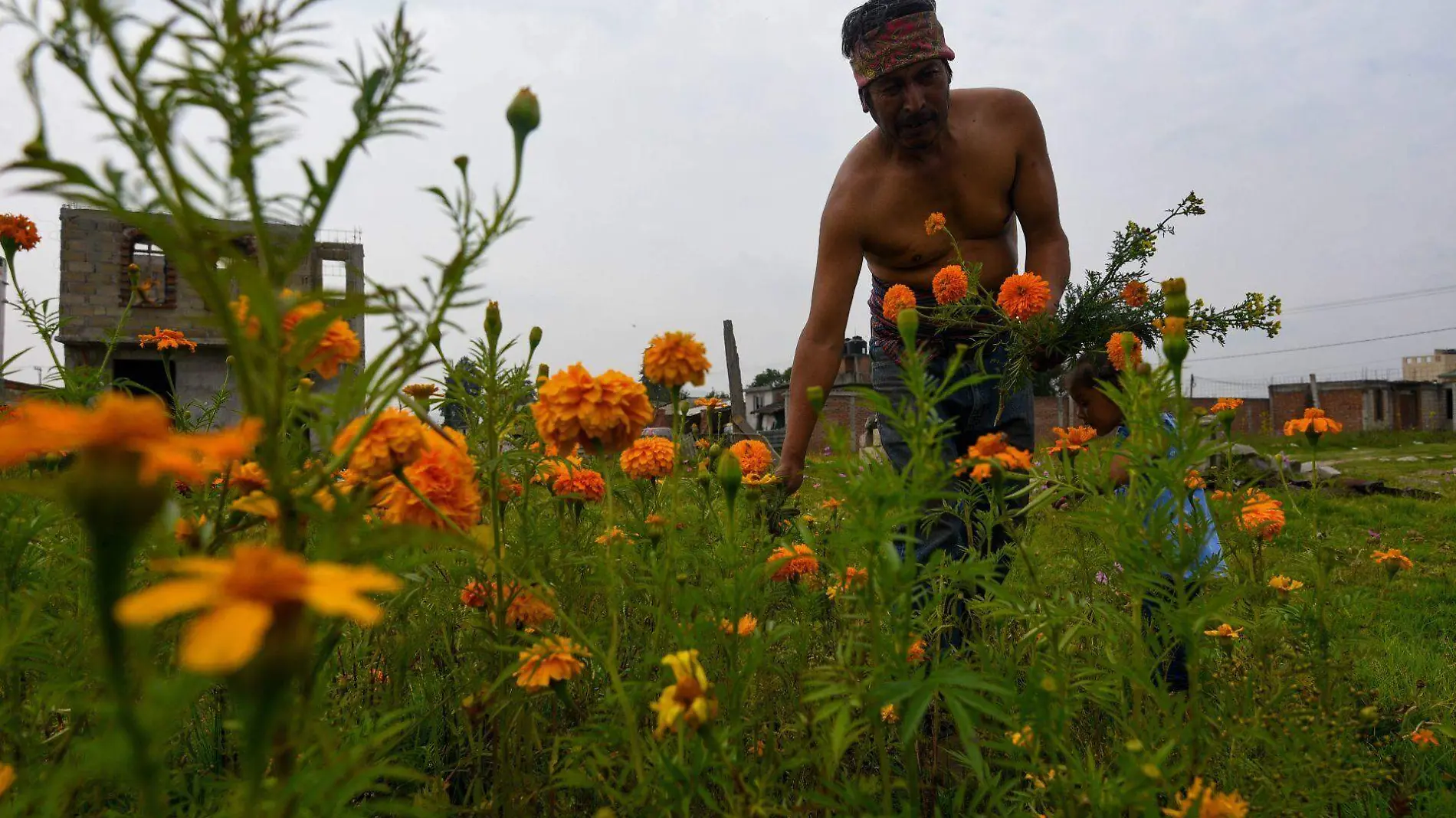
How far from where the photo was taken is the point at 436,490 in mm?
929

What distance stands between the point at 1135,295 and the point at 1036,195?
Answer: 846 mm

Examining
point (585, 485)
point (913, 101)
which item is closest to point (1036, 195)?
point (913, 101)

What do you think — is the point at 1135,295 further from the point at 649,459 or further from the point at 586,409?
the point at 586,409

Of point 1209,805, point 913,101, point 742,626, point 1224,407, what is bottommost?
point 1209,805

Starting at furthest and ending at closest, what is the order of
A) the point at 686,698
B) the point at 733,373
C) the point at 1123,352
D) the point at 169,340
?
the point at 733,373
the point at 169,340
the point at 1123,352
the point at 686,698

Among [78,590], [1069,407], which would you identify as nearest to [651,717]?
[78,590]

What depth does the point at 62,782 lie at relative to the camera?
1.51 feet

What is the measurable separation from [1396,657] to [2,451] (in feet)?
10.4

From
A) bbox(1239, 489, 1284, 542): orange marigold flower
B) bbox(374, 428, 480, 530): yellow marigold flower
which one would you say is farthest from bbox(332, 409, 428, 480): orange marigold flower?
bbox(1239, 489, 1284, 542): orange marigold flower

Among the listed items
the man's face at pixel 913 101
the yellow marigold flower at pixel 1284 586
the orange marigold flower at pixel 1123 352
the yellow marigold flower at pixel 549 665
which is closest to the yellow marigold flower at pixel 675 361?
the yellow marigold flower at pixel 549 665

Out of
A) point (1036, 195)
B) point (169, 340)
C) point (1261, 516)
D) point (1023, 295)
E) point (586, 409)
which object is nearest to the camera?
point (586, 409)

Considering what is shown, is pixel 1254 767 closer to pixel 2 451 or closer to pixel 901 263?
pixel 2 451

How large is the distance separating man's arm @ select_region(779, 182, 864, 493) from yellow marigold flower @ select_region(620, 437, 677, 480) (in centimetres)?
93

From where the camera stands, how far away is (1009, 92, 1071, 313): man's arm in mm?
2621
